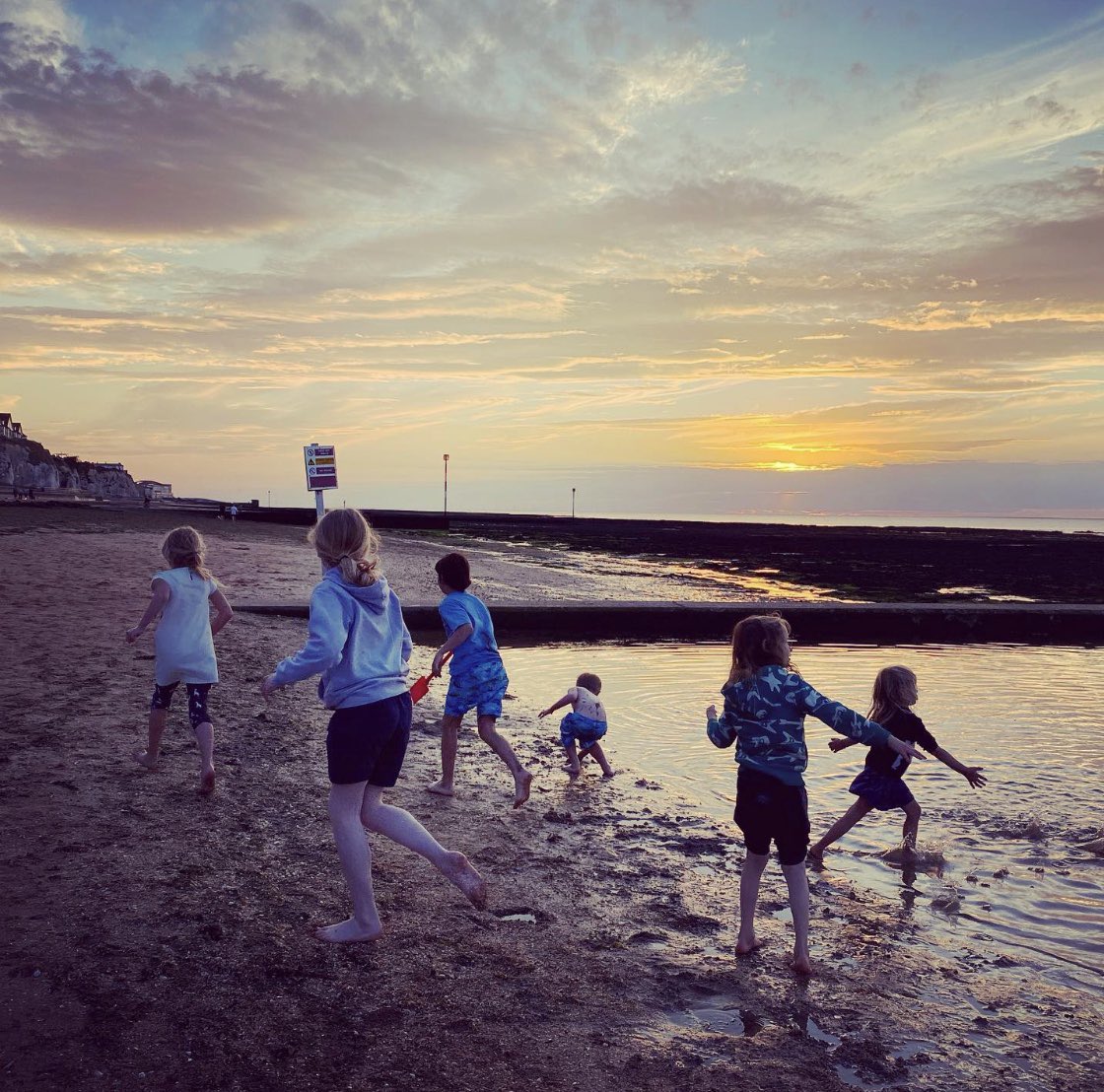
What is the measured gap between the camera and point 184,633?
6262 mm

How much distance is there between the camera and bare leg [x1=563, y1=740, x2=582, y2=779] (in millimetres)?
7348

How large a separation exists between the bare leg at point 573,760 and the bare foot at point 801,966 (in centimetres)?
332

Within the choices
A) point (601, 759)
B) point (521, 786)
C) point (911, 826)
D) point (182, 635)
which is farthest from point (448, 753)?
point (911, 826)

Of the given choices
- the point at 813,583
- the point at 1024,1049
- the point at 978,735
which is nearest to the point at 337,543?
the point at 1024,1049

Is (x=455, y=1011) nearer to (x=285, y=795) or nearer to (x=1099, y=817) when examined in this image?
(x=285, y=795)

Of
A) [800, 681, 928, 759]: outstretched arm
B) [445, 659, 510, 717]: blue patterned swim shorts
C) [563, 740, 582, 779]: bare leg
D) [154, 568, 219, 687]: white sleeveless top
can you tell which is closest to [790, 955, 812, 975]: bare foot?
[800, 681, 928, 759]: outstretched arm

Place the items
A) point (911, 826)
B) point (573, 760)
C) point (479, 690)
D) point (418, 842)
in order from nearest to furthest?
1. point (418, 842)
2. point (911, 826)
3. point (479, 690)
4. point (573, 760)

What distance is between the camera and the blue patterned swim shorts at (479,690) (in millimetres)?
6586

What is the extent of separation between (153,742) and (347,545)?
322 centimetres

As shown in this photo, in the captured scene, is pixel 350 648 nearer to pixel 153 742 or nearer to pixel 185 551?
pixel 185 551

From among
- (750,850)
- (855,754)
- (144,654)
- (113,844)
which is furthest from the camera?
(144,654)

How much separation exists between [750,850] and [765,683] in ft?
2.58

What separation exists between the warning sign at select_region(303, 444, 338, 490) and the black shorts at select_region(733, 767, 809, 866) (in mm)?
11915

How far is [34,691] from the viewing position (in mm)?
8461
